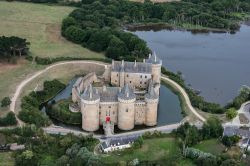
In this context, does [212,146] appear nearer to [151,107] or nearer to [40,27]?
[151,107]

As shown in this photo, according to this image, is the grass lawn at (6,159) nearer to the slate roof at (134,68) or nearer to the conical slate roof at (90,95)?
the conical slate roof at (90,95)

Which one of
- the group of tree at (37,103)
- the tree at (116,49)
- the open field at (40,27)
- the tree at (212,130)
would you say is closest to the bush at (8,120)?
the group of tree at (37,103)

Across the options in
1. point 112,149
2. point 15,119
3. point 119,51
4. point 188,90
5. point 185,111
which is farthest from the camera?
point 119,51

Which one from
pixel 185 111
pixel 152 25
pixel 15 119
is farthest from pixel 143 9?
pixel 15 119

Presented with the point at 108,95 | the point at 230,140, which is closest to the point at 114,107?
the point at 108,95

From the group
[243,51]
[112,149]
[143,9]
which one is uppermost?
[143,9]

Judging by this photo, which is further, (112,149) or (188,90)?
(188,90)

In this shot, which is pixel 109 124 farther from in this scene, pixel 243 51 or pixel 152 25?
pixel 152 25
